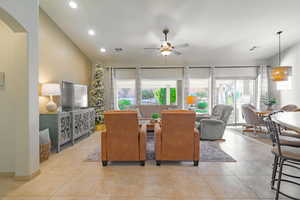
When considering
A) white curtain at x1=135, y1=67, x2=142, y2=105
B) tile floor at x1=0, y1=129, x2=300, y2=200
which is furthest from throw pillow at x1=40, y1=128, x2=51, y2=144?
white curtain at x1=135, y1=67, x2=142, y2=105

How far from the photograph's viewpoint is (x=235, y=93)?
7621mm

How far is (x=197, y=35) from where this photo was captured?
5340mm

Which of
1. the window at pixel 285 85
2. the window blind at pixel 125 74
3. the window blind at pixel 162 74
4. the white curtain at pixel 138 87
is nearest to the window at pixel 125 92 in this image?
the window blind at pixel 125 74

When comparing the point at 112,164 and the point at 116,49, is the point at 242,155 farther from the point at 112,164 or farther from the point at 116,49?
the point at 116,49

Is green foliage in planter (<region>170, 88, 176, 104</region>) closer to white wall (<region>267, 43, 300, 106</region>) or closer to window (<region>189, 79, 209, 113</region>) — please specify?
window (<region>189, 79, 209, 113</region>)

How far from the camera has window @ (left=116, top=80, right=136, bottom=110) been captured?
768cm

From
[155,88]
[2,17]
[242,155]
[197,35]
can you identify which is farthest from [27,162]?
[155,88]

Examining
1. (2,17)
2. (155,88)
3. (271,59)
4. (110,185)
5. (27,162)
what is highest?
(271,59)

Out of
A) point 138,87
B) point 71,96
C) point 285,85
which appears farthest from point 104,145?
point 285,85

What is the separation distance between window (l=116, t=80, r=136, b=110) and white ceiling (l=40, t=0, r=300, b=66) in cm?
139

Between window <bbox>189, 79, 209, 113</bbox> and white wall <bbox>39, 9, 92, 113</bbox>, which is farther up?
white wall <bbox>39, 9, 92, 113</bbox>

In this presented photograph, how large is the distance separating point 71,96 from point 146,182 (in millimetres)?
3788

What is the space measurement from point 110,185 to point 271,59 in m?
7.75

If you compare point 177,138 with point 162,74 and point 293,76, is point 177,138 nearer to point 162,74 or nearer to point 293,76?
point 162,74
